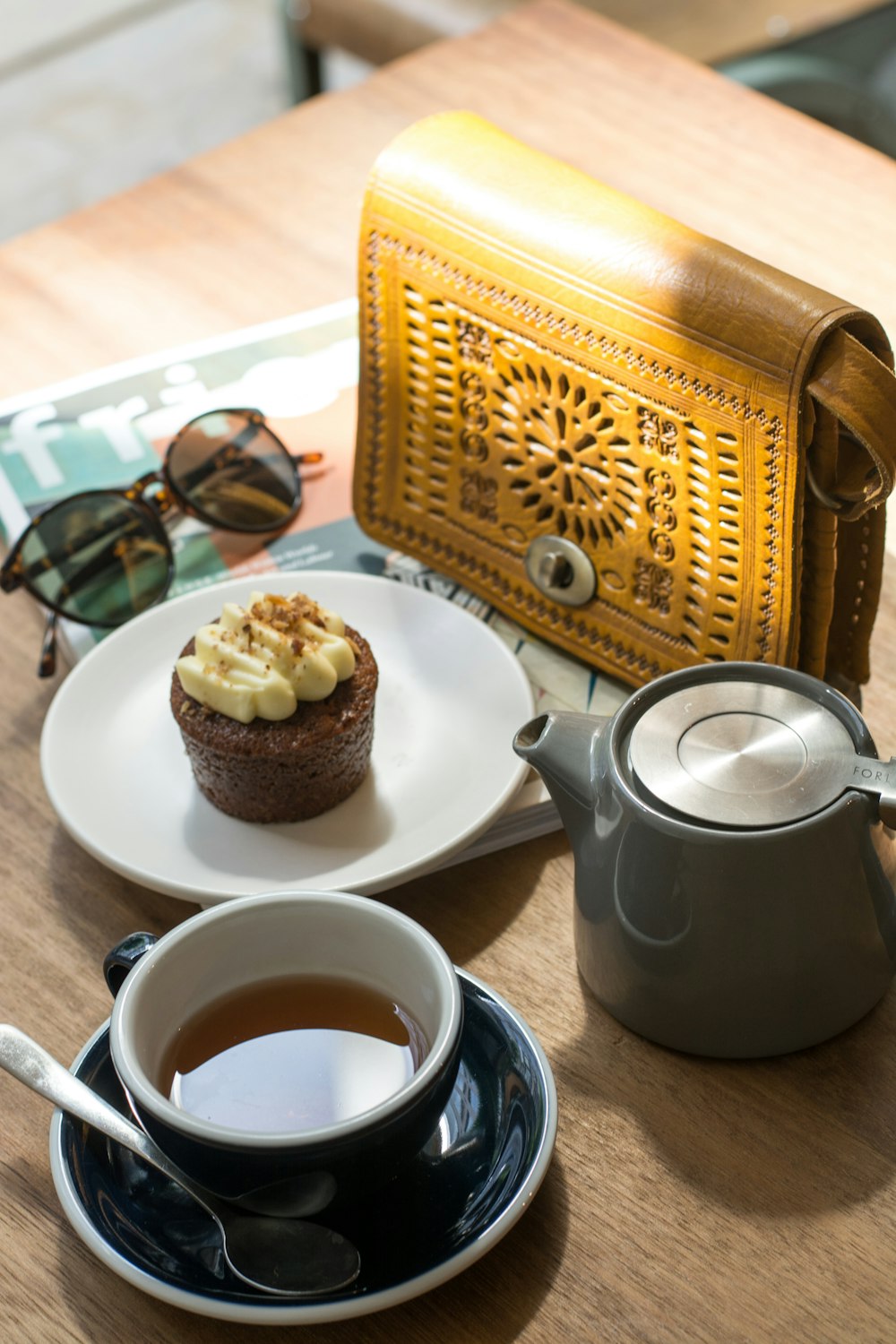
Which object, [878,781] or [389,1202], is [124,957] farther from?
[878,781]

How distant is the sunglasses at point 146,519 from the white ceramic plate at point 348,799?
67 mm

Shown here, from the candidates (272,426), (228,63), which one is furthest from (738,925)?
(228,63)

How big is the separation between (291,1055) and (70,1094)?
9 centimetres

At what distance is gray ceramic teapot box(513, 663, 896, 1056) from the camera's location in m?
0.58

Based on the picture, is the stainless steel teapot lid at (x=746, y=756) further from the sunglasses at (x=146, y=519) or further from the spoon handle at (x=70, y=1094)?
the sunglasses at (x=146, y=519)

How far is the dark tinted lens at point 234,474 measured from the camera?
1006 millimetres

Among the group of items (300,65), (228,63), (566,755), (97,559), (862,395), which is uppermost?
(862,395)

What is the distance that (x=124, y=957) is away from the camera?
62 centimetres

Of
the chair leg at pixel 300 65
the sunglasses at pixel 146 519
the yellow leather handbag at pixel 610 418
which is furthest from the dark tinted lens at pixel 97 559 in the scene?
the chair leg at pixel 300 65

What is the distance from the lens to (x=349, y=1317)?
0.55 m

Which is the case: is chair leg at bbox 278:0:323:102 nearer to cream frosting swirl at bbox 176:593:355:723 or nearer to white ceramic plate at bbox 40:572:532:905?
white ceramic plate at bbox 40:572:532:905

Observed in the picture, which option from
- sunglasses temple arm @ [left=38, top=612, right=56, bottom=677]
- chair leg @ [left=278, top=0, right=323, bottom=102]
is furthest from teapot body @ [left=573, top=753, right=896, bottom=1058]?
chair leg @ [left=278, top=0, right=323, bottom=102]

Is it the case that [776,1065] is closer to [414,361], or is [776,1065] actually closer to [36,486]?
[414,361]

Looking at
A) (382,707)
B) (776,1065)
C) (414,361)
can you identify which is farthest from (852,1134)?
(414,361)
